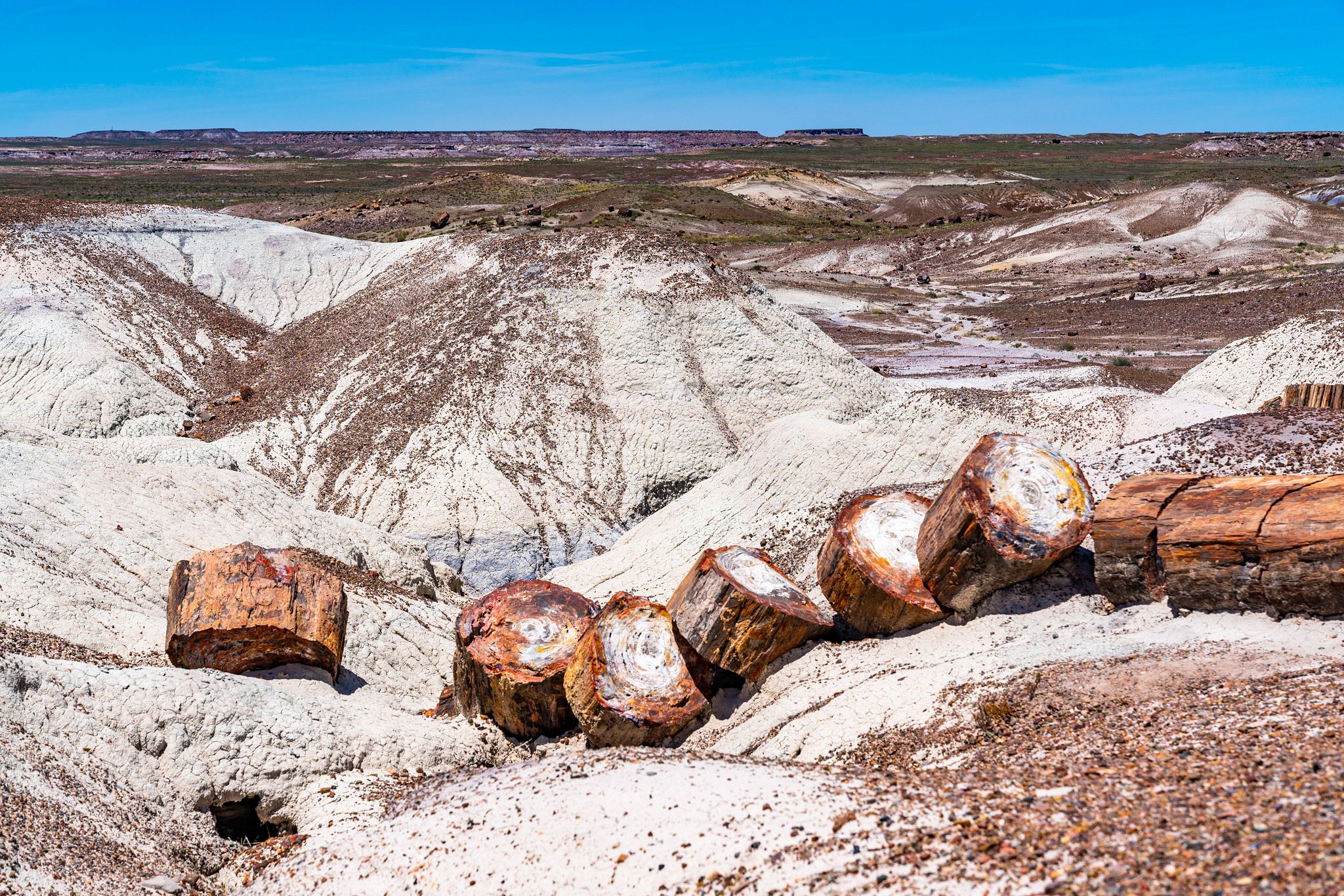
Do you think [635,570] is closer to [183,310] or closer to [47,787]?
[47,787]

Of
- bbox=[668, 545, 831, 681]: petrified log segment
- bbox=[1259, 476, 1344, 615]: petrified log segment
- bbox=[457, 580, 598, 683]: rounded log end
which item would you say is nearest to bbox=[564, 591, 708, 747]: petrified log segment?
bbox=[668, 545, 831, 681]: petrified log segment

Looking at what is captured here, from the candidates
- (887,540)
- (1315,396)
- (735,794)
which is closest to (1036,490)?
(887,540)

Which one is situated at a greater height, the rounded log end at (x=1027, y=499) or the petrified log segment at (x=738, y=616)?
the rounded log end at (x=1027, y=499)

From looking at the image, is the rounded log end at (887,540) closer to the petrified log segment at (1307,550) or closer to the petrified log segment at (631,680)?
the petrified log segment at (631,680)

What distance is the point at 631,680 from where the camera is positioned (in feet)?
30.2

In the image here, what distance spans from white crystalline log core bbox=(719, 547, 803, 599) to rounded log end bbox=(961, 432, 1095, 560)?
2012 mm

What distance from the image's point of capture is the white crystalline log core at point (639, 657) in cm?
916

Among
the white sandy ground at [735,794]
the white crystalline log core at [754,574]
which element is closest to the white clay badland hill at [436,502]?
the white sandy ground at [735,794]

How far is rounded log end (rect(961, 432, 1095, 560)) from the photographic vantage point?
8992mm

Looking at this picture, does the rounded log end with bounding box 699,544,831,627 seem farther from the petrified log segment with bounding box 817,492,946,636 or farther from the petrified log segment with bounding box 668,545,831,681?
the petrified log segment with bounding box 817,492,946,636

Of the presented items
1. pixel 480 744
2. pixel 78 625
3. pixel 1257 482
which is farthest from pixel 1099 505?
pixel 78 625

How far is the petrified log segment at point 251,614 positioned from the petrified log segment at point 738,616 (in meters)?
3.95

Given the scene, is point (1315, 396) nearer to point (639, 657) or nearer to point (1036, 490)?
point (1036, 490)

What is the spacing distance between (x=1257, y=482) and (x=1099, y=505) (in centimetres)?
121
